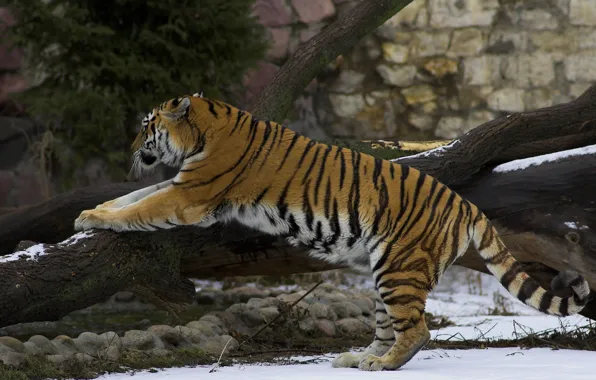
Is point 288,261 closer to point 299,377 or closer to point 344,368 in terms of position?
point 344,368

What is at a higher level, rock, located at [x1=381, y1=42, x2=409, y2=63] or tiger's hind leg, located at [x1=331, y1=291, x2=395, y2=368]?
rock, located at [x1=381, y1=42, x2=409, y2=63]

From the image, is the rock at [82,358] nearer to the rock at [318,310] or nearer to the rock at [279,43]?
the rock at [318,310]

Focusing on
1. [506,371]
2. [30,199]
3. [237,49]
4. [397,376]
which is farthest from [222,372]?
[30,199]

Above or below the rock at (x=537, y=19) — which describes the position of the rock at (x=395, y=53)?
below

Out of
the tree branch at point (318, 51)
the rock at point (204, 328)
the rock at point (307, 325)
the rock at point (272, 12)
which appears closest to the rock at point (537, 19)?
the rock at point (272, 12)

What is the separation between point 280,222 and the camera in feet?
14.1

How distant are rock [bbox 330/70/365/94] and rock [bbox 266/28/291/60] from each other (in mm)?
618

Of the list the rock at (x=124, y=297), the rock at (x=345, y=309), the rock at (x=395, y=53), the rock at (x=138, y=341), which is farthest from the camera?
the rock at (x=395, y=53)

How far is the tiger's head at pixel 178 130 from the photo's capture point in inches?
174

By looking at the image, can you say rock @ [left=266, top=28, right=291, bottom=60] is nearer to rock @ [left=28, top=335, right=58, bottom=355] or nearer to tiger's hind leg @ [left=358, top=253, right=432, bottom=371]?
rock @ [left=28, top=335, right=58, bottom=355]

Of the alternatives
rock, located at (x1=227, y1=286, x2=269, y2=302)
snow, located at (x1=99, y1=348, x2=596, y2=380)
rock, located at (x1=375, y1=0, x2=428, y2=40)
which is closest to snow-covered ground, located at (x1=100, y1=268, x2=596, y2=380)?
snow, located at (x1=99, y1=348, x2=596, y2=380)

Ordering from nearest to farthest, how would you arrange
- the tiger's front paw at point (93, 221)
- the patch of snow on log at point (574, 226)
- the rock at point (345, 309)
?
the tiger's front paw at point (93, 221) < the patch of snow on log at point (574, 226) < the rock at point (345, 309)

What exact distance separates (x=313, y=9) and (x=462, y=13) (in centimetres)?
148

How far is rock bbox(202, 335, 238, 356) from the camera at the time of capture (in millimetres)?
5096
